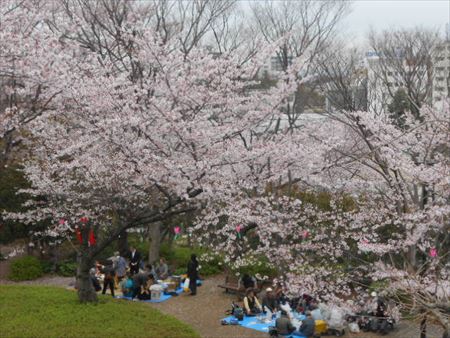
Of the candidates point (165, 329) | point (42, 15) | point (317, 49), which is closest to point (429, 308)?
point (165, 329)

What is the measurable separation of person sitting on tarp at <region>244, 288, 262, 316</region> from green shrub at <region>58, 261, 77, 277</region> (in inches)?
270

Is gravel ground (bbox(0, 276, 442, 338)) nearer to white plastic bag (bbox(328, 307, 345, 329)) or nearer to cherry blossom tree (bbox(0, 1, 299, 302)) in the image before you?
white plastic bag (bbox(328, 307, 345, 329))

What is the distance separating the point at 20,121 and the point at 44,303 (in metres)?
3.64

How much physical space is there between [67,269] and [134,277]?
13.9ft

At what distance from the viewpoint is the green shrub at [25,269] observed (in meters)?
15.7

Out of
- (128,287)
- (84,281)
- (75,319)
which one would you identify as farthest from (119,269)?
(75,319)

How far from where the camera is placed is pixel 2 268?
16438mm

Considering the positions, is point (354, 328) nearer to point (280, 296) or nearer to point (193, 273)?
point (280, 296)

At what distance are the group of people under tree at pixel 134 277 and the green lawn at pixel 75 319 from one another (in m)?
2.42

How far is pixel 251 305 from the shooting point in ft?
39.5

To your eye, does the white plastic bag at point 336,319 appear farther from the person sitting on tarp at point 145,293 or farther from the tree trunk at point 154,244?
the tree trunk at point 154,244

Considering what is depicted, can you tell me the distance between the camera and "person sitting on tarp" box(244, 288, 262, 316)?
1198 centimetres

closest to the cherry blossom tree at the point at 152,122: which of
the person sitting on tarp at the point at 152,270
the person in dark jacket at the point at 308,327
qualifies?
the person in dark jacket at the point at 308,327

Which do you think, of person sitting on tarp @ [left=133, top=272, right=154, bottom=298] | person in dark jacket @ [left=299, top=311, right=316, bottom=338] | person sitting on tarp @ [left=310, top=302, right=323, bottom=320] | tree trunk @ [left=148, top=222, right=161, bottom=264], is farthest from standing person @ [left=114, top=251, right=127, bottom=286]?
person in dark jacket @ [left=299, top=311, right=316, bottom=338]
